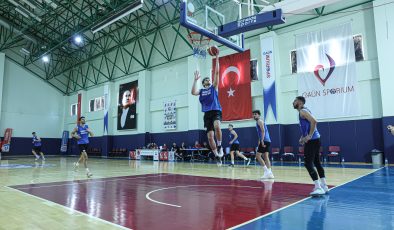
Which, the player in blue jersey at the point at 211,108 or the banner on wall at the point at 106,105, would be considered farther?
the banner on wall at the point at 106,105

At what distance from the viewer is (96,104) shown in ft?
90.7

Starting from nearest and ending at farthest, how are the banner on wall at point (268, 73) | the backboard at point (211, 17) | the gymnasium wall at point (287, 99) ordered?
1. the backboard at point (211, 17)
2. the gymnasium wall at point (287, 99)
3. the banner on wall at point (268, 73)

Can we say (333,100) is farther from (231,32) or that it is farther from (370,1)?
(231,32)

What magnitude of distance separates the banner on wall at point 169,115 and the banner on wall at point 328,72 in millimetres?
9230

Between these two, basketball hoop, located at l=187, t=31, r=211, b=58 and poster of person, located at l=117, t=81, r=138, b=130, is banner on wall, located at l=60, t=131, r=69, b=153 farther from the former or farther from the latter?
basketball hoop, located at l=187, t=31, r=211, b=58

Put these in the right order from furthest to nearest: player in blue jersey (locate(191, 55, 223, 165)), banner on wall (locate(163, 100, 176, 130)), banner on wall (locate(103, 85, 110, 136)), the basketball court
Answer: banner on wall (locate(103, 85, 110, 136)) → banner on wall (locate(163, 100, 176, 130)) → player in blue jersey (locate(191, 55, 223, 165)) → the basketball court

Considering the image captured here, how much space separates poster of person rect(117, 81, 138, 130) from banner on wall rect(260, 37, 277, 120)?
37.4 feet

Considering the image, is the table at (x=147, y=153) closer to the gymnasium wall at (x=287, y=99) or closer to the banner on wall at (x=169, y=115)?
the gymnasium wall at (x=287, y=99)

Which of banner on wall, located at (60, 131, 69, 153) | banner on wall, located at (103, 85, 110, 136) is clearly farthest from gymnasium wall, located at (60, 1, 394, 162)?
banner on wall, located at (60, 131, 69, 153)

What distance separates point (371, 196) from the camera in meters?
5.31

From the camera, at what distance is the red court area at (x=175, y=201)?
3874 mm

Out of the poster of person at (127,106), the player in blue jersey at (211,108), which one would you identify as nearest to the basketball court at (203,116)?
the player in blue jersey at (211,108)

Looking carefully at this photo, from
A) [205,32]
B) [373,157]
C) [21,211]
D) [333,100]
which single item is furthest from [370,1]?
[21,211]

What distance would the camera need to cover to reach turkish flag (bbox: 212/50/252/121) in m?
16.9
